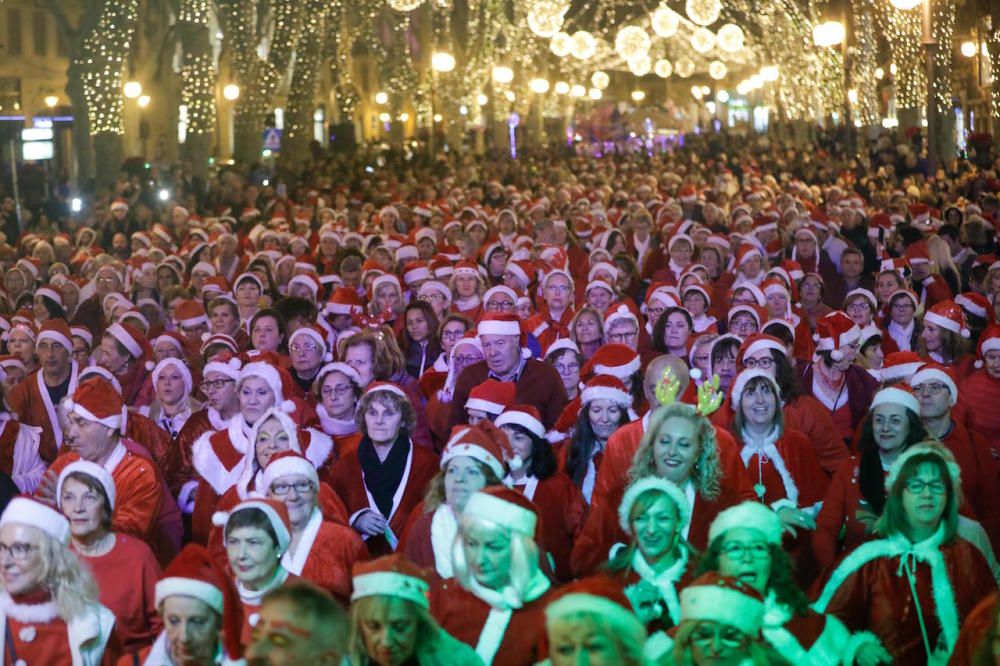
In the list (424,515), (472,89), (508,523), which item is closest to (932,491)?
(508,523)

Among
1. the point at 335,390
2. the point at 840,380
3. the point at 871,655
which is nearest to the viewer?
the point at 871,655

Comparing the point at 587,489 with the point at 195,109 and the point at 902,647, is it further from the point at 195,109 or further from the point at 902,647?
the point at 195,109

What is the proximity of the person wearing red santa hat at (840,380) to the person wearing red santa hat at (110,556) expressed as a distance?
5.26 m

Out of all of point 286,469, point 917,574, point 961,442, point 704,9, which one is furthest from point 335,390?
point 704,9

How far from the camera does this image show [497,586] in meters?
6.57

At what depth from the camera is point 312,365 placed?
12688 millimetres

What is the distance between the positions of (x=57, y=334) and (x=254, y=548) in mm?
6055

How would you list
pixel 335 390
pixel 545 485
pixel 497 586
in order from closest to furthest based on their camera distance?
pixel 497 586, pixel 545 485, pixel 335 390

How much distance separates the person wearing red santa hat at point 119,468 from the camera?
8930 millimetres

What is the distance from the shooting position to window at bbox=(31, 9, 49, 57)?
5494cm

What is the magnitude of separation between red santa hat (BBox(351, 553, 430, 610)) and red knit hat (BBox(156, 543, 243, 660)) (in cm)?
48

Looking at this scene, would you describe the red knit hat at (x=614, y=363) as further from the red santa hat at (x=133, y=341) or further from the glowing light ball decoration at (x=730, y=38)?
the glowing light ball decoration at (x=730, y=38)

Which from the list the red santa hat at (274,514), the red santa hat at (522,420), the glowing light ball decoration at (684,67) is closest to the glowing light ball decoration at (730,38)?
the glowing light ball decoration at (684,67)

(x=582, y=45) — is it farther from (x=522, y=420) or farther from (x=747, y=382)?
(x=522, y=420)
